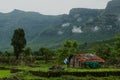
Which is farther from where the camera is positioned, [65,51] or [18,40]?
[18,40]

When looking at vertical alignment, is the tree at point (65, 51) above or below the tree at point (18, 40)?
below

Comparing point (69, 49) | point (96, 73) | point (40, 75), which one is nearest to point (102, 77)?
point (96, 73)

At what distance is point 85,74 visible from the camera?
2466 inches

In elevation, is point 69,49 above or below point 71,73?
above

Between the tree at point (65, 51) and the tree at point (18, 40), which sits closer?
the tree at point (65, 51)

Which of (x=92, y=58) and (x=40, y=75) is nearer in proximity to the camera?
(x=40, y=75)

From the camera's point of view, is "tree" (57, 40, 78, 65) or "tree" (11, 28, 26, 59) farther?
"tree" (11, 28, 26, 59)

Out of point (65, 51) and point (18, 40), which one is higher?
point (18, 40)

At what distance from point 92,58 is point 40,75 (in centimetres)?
2828

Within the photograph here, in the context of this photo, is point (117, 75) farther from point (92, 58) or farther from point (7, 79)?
point (92, 58)

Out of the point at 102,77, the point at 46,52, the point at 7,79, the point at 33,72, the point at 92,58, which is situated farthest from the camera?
the point at 46,52

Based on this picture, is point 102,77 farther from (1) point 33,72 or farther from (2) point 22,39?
(2) point 22,39

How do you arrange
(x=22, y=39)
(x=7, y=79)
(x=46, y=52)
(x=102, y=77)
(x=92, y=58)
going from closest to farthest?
(x=7, y=79), (x=102, y=77), (x=92, y=58), (x=22, y=39), (x=46, y=52)

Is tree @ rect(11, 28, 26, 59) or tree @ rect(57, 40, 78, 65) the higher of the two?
tree @ rect(11, 28, 26, 59)
